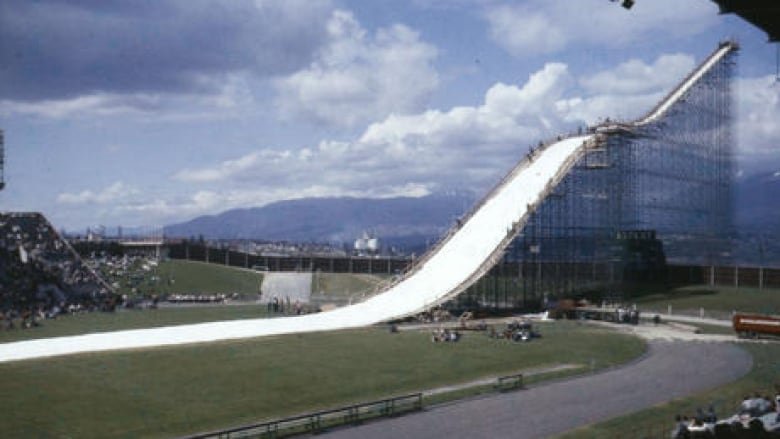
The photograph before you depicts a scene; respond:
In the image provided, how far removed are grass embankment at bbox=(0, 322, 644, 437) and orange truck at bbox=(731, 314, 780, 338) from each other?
626cm

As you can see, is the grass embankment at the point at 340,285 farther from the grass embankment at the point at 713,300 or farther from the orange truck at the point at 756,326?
the orange truck at the point at 756,326

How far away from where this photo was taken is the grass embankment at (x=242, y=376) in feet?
78.8

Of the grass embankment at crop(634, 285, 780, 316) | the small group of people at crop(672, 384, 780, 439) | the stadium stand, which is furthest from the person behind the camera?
the grass embankment at crop(634, 285, 780, 316)

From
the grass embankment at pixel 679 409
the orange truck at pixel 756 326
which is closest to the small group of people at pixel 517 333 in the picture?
the orange truck at pixel 756 326

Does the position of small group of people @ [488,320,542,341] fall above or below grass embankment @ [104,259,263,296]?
below

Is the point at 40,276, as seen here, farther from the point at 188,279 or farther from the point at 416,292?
the point at 416,292

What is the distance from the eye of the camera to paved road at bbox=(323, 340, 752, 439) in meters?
23.2

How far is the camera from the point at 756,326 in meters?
42.9

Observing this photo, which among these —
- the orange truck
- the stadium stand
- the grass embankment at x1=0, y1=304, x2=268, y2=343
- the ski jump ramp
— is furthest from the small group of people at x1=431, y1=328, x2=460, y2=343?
the stadium stand

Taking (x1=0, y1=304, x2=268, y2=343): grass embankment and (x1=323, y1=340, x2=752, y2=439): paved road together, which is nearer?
(x1=323, y1=340, x2=752, y2=439): paved road

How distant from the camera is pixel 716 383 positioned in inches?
1188

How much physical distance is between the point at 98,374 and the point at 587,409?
1737 cm

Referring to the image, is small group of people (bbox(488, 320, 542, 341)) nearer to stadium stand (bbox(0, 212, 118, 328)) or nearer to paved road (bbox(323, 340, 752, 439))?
paved road (bbox(323, 340, 752, 439))

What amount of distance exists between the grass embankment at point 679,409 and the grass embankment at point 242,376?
5859mm
